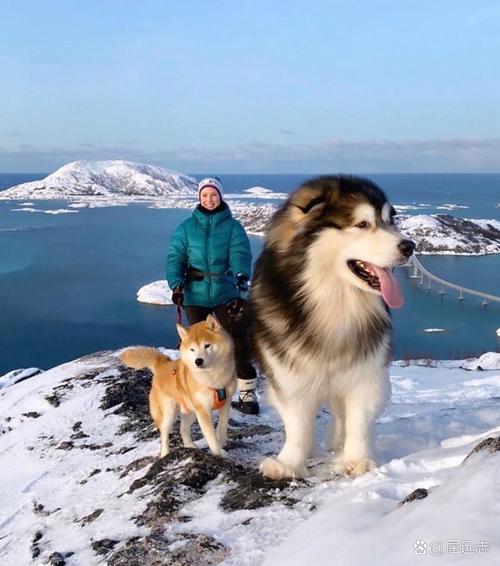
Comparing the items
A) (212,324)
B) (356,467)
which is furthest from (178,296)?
→ (356,467)

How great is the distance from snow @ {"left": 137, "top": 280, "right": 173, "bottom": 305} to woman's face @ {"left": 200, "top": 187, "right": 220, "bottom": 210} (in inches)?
1392

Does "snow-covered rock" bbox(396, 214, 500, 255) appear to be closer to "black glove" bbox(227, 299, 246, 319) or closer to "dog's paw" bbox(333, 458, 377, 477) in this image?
"black glove" bbox(227, 299, 246, 319)

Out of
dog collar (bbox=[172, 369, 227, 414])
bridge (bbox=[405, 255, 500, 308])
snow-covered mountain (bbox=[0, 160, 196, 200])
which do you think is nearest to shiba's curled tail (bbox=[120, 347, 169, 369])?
dog collar (bbox=[172, 369, 227, 414])

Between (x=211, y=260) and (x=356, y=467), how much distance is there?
7.99 ft

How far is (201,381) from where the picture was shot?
4109 millimetres

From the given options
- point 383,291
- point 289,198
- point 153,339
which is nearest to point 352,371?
point 383,291

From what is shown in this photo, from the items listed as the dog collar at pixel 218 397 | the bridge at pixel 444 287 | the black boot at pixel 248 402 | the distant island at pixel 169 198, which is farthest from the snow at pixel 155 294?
the dog collar at pixel 218 397

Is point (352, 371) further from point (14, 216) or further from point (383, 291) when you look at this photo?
point (14, 216)

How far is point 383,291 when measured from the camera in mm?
2969

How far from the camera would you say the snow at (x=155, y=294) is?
40.3 m

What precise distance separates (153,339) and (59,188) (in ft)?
448

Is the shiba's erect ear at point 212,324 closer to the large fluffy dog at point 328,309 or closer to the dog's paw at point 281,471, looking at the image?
the large fluffy dog at point 328,309

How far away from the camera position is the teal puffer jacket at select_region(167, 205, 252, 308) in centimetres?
509

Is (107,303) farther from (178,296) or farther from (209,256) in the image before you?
(178,296)
